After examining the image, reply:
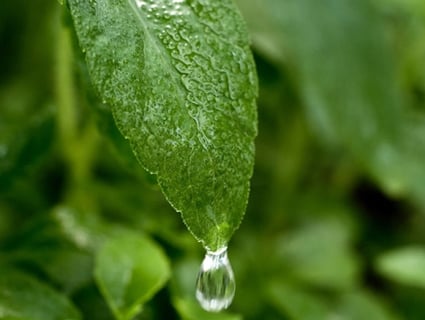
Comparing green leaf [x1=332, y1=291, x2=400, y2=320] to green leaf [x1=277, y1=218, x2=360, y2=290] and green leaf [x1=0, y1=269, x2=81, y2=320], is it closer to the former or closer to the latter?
green leaf [x1=277, y1=218, x2=360, y2=290]

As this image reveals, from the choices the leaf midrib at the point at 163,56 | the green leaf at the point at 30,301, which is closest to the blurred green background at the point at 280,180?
the green leaf at the point at 30,301

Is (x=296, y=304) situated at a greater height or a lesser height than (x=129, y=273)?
lesser

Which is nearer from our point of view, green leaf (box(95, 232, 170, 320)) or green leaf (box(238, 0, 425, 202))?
green leaf (box(95, 232, 170, 320))

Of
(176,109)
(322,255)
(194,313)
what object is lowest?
(322,255)

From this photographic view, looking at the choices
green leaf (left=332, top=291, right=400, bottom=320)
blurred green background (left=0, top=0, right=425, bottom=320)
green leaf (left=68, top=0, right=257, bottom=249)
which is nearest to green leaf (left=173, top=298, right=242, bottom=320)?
blurred green background (left=0, top=0, right=425, bottom=320)

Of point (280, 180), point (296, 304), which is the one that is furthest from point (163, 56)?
point (280, 180)

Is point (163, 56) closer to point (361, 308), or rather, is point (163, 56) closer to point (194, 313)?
point (194, 313)

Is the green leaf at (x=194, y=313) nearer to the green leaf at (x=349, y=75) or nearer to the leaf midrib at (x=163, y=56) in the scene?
the leaf midrib at (x=163, y=56)
